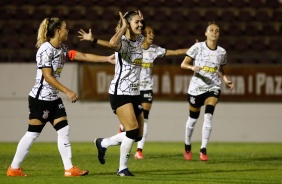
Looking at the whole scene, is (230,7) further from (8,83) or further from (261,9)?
(8,83)

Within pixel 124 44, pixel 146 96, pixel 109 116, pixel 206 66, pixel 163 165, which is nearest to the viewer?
pixel 124 44

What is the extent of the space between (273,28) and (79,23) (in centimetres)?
530

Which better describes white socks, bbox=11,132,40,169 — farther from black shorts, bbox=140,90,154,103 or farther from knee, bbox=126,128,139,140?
black shorts, bbox=140,90,154,103

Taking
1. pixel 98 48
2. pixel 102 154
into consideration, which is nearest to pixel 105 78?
pixel 98 48

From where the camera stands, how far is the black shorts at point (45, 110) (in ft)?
33.0

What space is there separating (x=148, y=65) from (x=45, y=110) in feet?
14.6

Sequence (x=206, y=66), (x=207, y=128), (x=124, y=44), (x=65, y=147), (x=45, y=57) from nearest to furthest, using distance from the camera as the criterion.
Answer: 1. (x=45, y=57)
2. (x=65, y=147)
3. (x=124, y=44)
4. (x=207, y=128)
5. (x=206, y=66)

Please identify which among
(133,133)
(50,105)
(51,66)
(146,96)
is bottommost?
(133,133)

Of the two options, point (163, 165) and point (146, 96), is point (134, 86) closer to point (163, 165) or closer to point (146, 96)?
point (163, 165)

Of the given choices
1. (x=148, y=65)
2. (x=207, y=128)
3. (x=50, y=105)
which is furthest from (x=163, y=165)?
(x=50, y=105)

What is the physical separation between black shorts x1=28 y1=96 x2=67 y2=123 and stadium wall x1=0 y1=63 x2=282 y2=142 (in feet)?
28.5

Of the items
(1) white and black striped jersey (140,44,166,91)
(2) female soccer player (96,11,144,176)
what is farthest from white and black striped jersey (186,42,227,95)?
(2) female soccer player (96,11,144,176)

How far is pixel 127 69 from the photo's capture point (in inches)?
401

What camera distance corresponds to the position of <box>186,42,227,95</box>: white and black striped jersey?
1349cm
